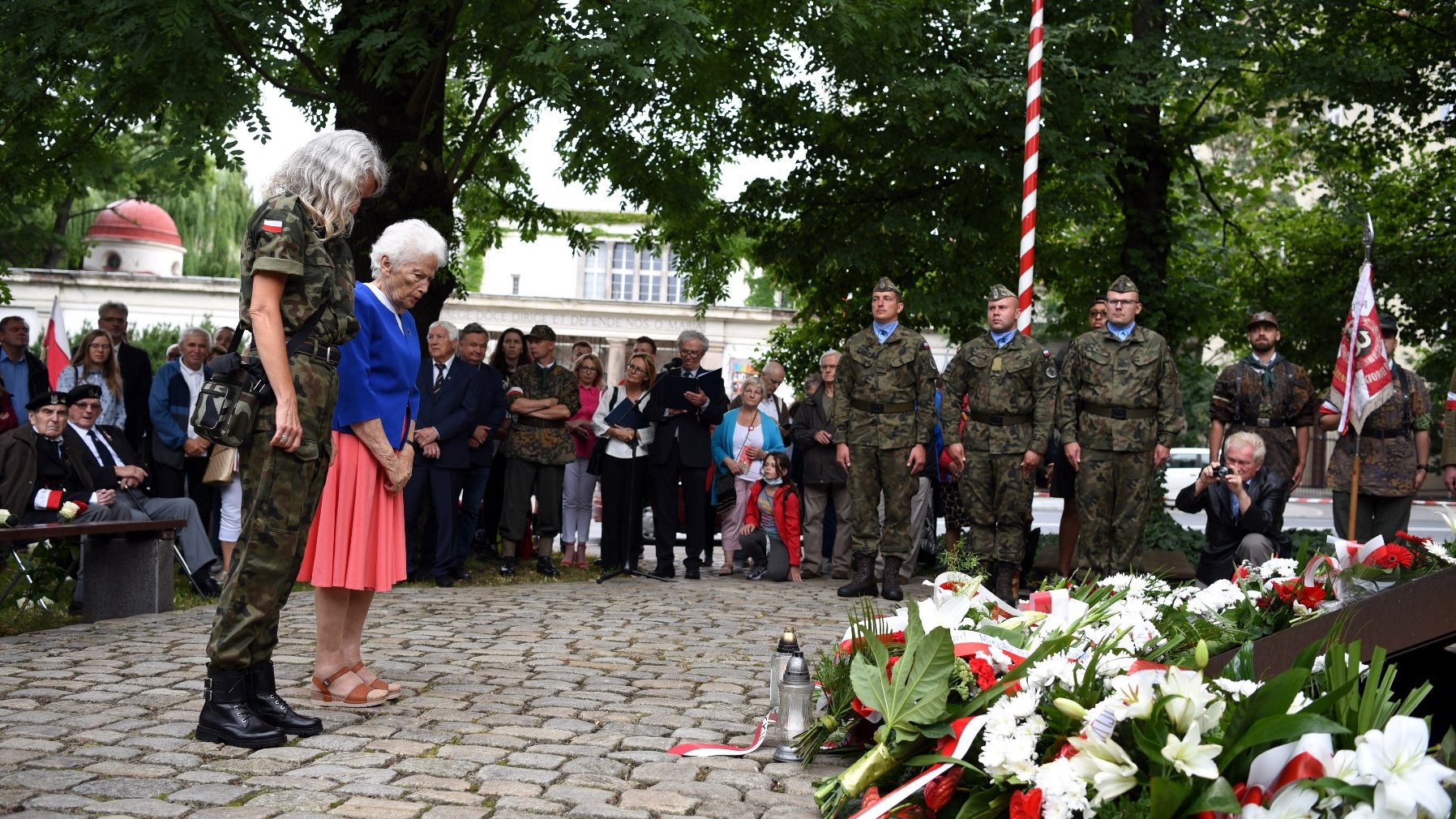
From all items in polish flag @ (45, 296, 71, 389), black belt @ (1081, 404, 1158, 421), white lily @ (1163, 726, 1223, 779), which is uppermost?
polish flag @ (45, 296, 71, 389)

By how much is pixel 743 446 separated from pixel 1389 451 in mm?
5249

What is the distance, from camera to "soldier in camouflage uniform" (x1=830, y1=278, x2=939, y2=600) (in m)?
10.5

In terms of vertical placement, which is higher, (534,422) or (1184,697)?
(534,422)

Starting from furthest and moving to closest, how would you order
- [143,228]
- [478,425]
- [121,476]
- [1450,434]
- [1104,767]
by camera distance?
[143,228] < [478,425] < [1450,434] < [121,476] < [1104,767]

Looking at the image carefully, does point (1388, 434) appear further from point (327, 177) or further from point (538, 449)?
point (327, 177)

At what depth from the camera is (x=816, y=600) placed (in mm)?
10602

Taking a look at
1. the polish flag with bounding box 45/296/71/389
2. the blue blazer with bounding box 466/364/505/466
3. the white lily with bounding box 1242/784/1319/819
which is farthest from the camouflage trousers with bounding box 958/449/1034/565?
the polish flag with bounding box 45/296/71/389

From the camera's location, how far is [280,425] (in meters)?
5.00

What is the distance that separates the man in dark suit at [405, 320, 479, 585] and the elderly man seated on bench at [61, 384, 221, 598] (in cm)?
158

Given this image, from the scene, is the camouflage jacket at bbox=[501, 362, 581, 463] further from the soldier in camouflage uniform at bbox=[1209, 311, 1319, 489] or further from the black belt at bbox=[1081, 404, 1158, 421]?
the soldier in camouflage uniform at bbox=[1209, 311, 1319, 489]

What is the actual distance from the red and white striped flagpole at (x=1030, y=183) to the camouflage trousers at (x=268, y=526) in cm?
604

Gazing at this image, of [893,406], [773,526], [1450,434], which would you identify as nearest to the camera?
[893,406]

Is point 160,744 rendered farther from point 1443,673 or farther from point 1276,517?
point 1276,517

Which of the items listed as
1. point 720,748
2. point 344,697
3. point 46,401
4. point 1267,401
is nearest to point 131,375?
point 46,401
